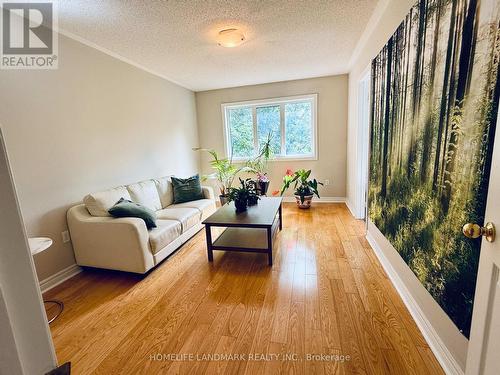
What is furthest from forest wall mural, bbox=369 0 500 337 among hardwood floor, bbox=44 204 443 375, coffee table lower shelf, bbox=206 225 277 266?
coffee table lower shelf, bbox=206 225 277 266

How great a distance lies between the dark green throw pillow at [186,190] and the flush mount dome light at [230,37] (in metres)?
1.92

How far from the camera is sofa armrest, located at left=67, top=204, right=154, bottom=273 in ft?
7.11

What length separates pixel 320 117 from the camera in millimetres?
4555

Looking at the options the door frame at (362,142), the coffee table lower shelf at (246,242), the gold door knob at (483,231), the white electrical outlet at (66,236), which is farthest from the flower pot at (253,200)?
the gold door knob at (483,231)

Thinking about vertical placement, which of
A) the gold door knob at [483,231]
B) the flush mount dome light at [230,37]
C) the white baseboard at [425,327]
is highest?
the flush mount dome light at [230,37]

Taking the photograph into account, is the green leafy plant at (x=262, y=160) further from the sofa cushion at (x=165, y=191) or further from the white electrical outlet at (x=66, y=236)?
the white electrical outlet at (x=66, y=236)

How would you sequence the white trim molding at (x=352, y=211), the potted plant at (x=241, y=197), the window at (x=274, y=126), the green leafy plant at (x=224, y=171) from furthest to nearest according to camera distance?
the window at (x=274, y=126) < the green leafy plant at (x=224, y=171) < the white trim molding at (x=352, y=211) < the potted plant at (x=241, y=197)

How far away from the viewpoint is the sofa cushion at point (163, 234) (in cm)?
232

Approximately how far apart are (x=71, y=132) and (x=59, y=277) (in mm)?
1436

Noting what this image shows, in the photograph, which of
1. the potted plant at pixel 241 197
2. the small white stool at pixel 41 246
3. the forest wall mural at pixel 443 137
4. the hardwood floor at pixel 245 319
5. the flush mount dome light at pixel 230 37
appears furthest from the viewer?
the potted plant at pixel 241 197

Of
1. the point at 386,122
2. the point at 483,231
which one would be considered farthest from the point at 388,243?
the point at 483,231

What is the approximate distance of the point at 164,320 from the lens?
1734 mm

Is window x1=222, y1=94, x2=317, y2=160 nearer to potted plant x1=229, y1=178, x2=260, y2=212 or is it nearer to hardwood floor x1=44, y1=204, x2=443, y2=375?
potted plant x1=229, y1=178, x2=260, y2=212

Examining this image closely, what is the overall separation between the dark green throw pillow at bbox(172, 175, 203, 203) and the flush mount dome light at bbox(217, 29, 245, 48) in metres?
1.92
